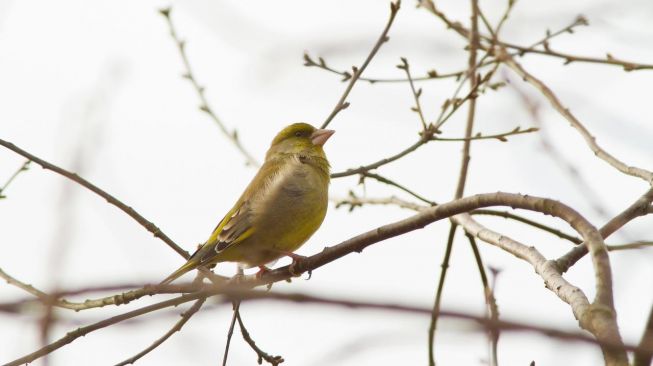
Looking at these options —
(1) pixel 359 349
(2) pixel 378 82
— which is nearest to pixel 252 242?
(2) pixel 378 82

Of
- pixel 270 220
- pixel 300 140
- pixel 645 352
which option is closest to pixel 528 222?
pixel 270 220

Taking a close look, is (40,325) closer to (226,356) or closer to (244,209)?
(226,356)

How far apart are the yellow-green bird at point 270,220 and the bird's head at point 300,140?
0.55 m

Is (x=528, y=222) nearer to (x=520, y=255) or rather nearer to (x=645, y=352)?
(x=520, y=255)

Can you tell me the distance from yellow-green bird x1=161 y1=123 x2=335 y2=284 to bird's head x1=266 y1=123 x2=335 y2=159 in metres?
0.55

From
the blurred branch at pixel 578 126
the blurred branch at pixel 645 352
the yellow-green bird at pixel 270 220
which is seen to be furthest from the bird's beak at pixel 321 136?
the blurred branch at pixel 645 352

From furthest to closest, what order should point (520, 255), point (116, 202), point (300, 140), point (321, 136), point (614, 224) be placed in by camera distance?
1. point (300, 140)
2. point (321, 136)
3. point (116, 202)
4. point (520, 255)
5. point (614, 224)

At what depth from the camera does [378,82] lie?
6.30 m

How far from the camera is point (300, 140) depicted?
8180 millimetres

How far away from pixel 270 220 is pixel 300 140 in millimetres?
1832

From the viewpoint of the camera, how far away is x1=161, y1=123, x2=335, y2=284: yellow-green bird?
6.39 metres

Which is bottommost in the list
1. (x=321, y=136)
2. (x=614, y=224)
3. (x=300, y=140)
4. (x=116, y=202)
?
(x=614, y=224)

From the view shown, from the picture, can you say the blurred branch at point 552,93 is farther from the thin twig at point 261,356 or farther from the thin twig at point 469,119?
the thin twig at point 261,356

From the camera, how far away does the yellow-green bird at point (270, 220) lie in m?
6.39
